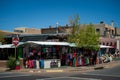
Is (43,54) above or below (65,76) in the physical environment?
A: above

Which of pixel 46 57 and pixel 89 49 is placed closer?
pixel 46 57

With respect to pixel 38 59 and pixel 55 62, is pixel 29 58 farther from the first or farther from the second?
pixel 55 62

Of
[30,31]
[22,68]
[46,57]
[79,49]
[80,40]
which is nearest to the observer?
[22,68]

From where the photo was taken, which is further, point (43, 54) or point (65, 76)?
point (43, 54)

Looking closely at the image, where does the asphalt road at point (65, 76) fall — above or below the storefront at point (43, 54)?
below

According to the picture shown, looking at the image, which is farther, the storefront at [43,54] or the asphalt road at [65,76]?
the storefront at [43,54]

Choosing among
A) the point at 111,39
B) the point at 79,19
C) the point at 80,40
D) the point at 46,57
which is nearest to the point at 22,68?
the point at 46,57

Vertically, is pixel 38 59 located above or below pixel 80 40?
below

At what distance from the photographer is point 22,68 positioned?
77.7 ft

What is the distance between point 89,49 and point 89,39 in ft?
5.52

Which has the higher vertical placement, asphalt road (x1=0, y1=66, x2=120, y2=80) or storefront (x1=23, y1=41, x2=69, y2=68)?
Answer: storefront (x1=23, y1=41, x2=69, y2=68)

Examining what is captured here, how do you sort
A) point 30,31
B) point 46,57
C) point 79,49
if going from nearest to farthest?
point 46,57 → point 79,49 → point 30,31

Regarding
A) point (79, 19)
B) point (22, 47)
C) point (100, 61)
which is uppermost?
point (79, 19)

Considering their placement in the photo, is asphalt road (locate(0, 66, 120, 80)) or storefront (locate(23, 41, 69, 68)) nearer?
asphalt road (locate(0, 66, 120, 80))
